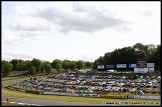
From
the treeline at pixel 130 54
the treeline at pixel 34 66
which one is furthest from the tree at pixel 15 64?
the treeline at pixel 130 54

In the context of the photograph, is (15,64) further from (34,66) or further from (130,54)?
(130,54)

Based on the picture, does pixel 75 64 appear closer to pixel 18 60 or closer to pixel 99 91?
pixel 18 60

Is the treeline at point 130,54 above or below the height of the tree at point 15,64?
above

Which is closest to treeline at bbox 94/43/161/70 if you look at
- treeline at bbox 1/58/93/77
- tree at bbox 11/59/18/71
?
treeline at bbox 1/58/93/77

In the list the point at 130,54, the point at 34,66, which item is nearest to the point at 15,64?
the point at 34,66

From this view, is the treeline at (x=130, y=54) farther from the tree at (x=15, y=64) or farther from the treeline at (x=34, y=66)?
the tree at (x=15, y=64)

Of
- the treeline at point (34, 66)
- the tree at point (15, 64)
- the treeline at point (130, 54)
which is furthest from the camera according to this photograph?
the tree at point (15, 64)

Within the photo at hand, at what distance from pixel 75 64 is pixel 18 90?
90.8 m

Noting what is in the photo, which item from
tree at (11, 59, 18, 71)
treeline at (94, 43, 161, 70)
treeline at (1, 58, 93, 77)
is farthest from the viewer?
tree at (11, 59, 18, 71)

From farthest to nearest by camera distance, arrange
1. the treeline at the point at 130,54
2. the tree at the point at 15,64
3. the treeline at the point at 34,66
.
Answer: the tree at the point at 15,64, the treeline at the point at 34,66, the treeline at the point at 130,54

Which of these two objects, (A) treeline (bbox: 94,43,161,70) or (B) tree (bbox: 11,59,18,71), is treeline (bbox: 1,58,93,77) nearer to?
(B) tree (bbox: 11,59,18,71)

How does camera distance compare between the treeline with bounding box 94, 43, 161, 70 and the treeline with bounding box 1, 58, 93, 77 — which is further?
the treeline with bounding box 1, 58, 93, 77

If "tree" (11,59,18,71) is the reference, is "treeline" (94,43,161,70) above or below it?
above

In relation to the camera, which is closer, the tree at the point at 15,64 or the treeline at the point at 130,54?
the treeline at the point at 130,54
